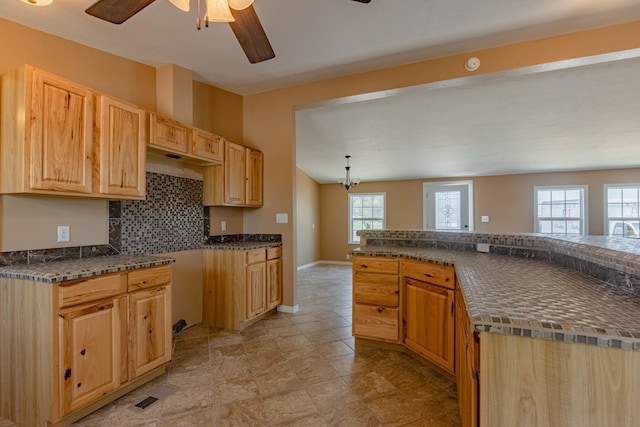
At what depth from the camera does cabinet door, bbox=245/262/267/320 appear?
3.25 m

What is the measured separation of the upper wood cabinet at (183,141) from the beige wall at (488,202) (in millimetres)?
4712

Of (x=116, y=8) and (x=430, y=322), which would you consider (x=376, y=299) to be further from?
(x=116, y=8)

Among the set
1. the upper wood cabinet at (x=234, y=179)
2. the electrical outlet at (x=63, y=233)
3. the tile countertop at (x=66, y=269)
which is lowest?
the tile countertop at (x=66, y=269)

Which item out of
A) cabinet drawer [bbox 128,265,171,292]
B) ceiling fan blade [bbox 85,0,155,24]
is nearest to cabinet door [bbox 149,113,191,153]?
ceiling fan blade [bbox 85,0,155,24]

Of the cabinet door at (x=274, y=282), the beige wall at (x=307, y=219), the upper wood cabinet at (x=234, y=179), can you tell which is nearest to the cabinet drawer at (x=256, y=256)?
the cabinet door at (x=274, y=282)

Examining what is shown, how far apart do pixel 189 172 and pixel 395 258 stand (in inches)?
94.8

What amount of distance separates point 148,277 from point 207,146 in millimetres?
1557

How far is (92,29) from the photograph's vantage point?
2365 mm

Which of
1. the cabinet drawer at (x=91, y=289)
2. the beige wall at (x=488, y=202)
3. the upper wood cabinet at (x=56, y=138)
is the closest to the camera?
Answer: the cabinet drawer at (x=91, y=289)

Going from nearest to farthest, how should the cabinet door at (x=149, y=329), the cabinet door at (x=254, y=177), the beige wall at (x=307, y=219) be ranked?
the cabinet door at (x=149, y=329)
the cabinet door at (x=254, y=177)
the beige wall at (x=307, y=219)

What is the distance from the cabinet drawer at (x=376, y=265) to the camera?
8.74 feet

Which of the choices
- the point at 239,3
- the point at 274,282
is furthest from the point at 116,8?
the point at 274,282

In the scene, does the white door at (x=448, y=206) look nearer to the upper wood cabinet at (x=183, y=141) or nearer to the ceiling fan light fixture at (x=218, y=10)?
the upper wood cabinet at (x=183, y=141)

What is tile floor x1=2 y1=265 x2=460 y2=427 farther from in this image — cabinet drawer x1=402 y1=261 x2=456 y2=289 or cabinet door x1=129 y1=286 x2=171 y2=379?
cabinet drawer x1=402 y1=261 x2=456 y2=289
